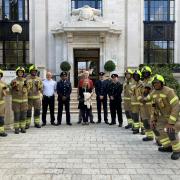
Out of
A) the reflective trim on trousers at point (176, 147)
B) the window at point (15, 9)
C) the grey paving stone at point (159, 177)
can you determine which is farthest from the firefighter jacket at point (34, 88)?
the window at point (15, 9)

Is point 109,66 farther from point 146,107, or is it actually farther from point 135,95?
point 146,107

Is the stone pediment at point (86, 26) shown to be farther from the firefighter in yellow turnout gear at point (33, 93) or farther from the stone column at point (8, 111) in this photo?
the stone column at point (8, 111)

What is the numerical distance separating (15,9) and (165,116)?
844 inches

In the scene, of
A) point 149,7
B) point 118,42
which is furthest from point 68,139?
point 149,7

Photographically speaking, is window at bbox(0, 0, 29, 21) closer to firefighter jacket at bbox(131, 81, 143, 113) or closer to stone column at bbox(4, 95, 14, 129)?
stone column at bbox(4, 95, 14, 129)

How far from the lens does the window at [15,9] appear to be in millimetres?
27484

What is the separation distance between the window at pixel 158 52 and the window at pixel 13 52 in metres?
8.81

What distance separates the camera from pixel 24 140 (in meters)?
10.5

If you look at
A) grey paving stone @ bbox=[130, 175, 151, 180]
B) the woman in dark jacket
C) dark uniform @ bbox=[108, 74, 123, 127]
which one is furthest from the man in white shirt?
grey paving stone @ bbox=[130, 175, 151, 180]

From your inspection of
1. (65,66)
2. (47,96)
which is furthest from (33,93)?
(65,66)

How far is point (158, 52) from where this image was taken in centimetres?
2803

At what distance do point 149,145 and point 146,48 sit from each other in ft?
61.3

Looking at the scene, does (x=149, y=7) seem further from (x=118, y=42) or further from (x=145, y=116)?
(x=145, y=116)

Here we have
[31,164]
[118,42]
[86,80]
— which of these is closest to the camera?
[31,164]
